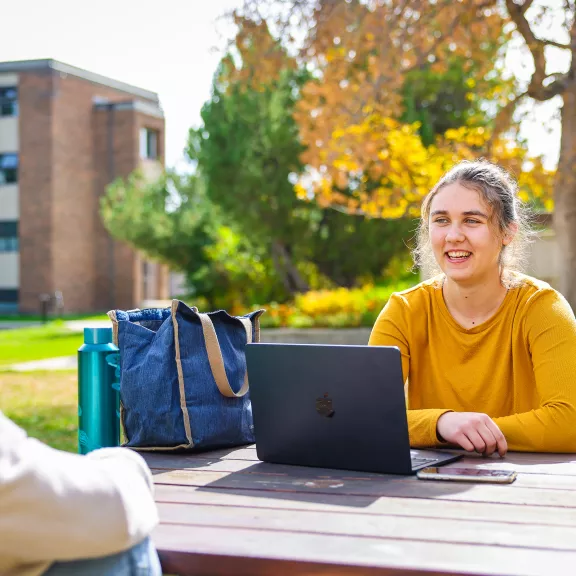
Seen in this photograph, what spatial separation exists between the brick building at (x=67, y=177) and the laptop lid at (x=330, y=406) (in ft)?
100

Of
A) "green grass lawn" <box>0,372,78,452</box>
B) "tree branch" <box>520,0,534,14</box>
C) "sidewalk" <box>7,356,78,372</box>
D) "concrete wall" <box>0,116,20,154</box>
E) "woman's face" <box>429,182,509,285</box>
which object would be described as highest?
"concrete wall" <box>0,116,20,154</box>

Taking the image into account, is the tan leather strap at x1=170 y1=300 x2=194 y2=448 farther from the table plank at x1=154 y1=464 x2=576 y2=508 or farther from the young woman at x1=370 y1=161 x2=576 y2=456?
the young woman at x1=370 y1=161 x2=576 y2=456

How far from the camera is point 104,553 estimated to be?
128 cm

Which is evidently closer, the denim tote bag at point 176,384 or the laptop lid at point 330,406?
the laptop lid at point 330,406

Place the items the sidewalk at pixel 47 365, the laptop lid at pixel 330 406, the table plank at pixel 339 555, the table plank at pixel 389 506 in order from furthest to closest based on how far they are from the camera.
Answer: the sidewalk at pixel 47 365
the laptop lid at pixel 330 406
the table plank at pixel 389 506
the table plank at pixel 339 555

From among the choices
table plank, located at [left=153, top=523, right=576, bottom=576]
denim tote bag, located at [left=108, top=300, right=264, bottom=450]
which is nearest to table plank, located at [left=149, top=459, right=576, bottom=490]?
denim tote bag, located at [left=108, top=300, right=264, bottom=450]

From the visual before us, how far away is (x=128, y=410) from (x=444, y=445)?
34.3 inches

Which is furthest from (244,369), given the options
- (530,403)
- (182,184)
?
(182,184)

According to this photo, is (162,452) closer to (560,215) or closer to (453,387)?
(453,387)

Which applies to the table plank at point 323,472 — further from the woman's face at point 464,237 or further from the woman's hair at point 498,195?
the woman's hair at point 498,195

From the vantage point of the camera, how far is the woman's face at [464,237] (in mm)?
2807

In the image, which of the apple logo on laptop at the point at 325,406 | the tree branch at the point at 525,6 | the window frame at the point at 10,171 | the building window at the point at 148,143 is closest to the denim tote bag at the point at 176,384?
the apple logo on laptop at the point at 325,406

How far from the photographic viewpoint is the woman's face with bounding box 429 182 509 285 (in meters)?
2.81

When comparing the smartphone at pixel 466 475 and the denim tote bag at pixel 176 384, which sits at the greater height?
the denim tote bag at pixel 176 384
